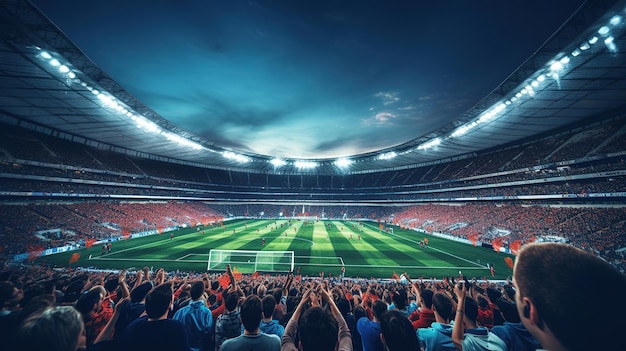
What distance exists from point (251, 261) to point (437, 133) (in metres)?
28.6

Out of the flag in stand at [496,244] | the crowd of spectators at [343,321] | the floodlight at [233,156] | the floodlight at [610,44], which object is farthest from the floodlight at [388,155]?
the crowd of spectators at [343,321]

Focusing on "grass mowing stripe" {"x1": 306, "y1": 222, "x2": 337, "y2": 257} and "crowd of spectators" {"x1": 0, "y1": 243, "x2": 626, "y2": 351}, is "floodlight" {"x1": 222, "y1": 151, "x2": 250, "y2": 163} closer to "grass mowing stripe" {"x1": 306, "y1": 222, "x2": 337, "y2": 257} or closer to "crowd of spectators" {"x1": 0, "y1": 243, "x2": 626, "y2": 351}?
"grass mowing stripe" {"x1": 306, "y1": 222, "x2": 337, "y2": 257}

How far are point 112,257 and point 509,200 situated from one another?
50279mm

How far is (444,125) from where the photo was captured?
90.8 feet

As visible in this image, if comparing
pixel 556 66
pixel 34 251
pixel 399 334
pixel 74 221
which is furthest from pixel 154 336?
pixel 74 221

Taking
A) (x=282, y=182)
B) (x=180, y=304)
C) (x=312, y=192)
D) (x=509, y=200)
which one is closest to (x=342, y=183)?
(x=312, y=192)

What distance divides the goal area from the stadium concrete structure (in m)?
17.2

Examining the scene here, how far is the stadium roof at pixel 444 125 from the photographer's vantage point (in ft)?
40.7

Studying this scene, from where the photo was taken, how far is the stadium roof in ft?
40.7

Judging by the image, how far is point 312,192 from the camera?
72.5 m

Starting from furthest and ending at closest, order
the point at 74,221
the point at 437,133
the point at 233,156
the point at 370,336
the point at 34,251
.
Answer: the point at 233,156 < the point at 437,133 < the point at 74,221 < the point at 34,251 < the point at 370,336

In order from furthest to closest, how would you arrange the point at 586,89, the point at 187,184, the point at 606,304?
the point at 187,184 → the point at 586,89 → the point at 606,304

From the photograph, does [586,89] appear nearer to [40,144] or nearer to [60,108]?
[60,108]

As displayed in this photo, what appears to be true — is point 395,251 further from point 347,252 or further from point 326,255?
point 326,255
